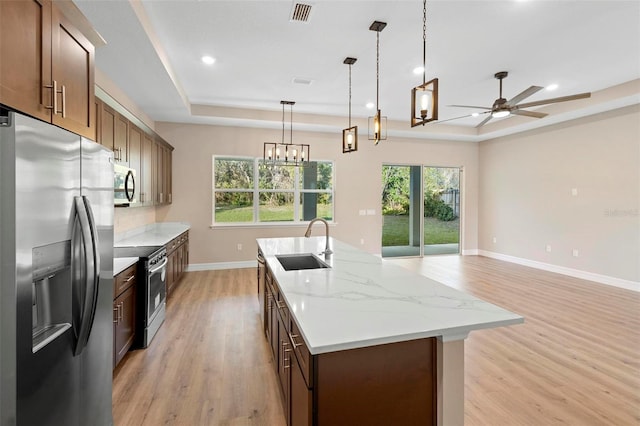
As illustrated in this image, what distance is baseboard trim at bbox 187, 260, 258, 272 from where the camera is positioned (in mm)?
6145

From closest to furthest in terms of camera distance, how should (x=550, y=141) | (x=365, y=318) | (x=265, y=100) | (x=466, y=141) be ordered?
1. (x=365, y=318)
2. (x=265, y=100)
3. (x=550, y=141)
4. (x=466, y=141)

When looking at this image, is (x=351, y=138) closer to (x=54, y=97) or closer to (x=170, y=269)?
(x=54, y=97)

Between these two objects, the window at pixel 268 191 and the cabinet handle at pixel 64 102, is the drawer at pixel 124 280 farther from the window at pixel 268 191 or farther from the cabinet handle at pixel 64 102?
the window at pixel 268 191

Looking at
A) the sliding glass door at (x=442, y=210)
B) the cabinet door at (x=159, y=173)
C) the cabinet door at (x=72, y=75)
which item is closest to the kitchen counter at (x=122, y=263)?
the cabinet door at (x=72, y=75)

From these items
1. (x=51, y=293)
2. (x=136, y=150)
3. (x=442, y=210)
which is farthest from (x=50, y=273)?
(x=442, y=210)

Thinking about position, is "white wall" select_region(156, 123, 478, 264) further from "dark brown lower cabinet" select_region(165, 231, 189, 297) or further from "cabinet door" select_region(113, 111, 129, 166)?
"cabinet door" select_region(113, 111, 129, 166)

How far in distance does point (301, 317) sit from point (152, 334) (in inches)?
96.3

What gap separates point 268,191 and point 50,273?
17.8 ft


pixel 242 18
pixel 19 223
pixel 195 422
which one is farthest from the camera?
pixel 242 18

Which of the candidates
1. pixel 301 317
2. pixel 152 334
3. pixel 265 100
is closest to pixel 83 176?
pixel 301 317

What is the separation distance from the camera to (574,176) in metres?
5.71

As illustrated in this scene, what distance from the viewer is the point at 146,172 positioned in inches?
174

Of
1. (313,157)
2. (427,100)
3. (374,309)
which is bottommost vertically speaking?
(374,309)

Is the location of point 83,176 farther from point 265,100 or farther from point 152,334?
point 265,100
